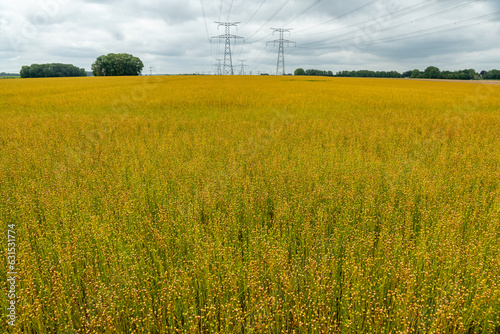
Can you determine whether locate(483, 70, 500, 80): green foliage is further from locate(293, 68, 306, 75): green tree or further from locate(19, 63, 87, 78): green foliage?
locate(19, 63, 87, 78): green foliage

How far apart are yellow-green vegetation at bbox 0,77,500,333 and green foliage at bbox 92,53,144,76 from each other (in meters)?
85.8

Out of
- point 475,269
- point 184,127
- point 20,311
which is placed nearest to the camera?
point 20,311

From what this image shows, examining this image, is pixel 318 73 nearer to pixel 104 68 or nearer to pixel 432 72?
pixel 432 72

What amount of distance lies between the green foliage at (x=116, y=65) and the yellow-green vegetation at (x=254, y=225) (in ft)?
282

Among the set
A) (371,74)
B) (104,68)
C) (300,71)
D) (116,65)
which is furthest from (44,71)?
(371,74)

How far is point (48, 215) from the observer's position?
4.05 meters

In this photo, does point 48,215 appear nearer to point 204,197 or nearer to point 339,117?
point 204,197

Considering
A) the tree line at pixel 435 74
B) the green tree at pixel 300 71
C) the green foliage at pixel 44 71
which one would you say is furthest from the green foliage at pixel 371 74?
the green foliage at pixel 44 71

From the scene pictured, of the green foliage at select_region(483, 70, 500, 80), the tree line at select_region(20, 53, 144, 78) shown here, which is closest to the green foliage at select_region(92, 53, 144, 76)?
the tree line at select_region(20, 53, 144, 78)

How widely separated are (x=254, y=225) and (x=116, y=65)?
97.1m

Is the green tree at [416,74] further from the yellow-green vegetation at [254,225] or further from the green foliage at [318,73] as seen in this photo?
the yellow-green vegetation at [254,225]

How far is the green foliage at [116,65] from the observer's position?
8500 centimetres

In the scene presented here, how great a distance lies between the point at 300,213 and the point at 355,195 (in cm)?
141

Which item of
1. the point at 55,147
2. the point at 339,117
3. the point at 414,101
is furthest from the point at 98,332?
the point at 414,101
